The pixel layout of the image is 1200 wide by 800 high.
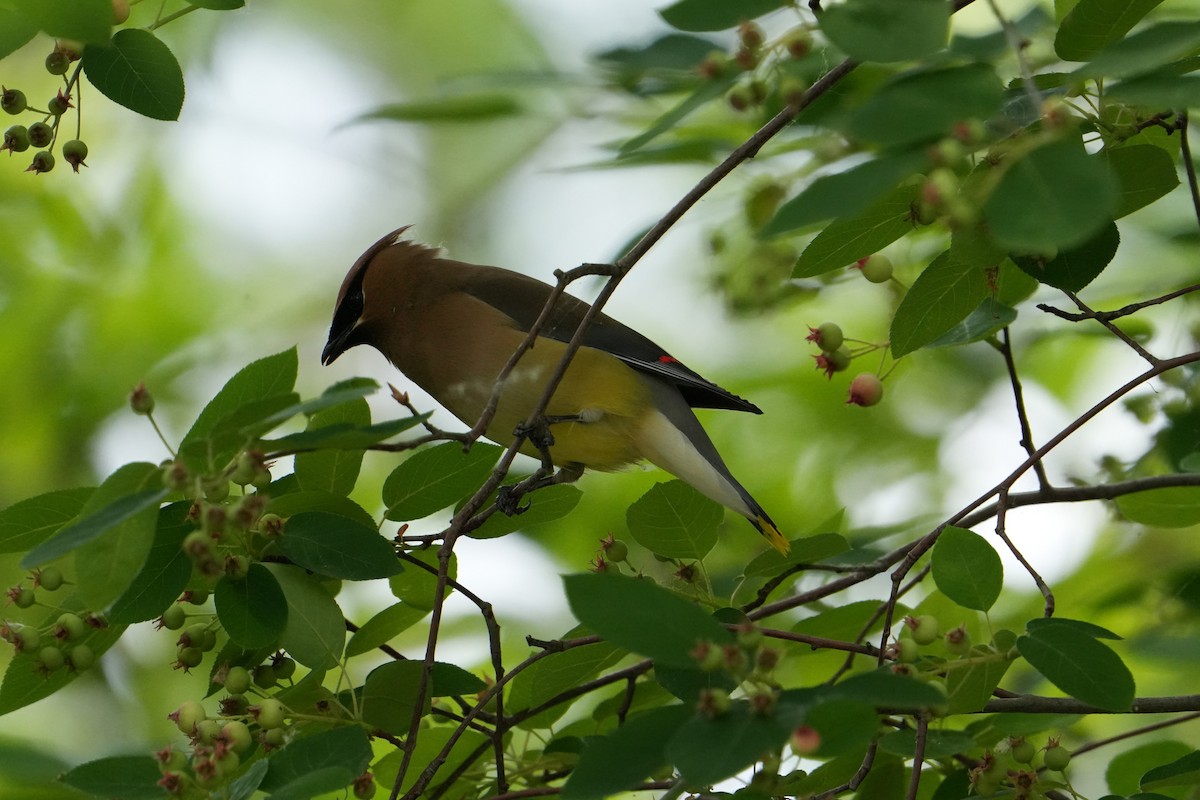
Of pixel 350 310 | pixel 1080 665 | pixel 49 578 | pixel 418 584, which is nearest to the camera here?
pixel 1080 665

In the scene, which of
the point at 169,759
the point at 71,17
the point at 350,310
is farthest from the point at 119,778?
the point at 350,310

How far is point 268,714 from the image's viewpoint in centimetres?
176

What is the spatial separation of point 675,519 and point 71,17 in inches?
41.3

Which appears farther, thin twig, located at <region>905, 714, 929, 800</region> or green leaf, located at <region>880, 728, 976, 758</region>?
green leaf, located at <region>880, 728, 976, 758</region>

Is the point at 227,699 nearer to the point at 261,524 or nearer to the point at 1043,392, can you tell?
the point at 261,524

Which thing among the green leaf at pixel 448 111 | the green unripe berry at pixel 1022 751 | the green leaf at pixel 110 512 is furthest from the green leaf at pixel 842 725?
the green leaf at pixel 448 111

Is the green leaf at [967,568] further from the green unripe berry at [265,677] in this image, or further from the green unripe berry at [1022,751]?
the green unripe berry at [265,677]

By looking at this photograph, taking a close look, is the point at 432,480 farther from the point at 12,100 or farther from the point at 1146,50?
the point at 1146,50

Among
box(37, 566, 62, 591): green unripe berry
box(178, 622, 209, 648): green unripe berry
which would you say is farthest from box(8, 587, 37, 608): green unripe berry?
box(178, 622, 209, 648): green unripe berry

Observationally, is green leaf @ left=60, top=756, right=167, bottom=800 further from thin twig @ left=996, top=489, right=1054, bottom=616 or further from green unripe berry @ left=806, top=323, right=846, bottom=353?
green unripe berry @ left=806, top=323, right=846, bottom=353

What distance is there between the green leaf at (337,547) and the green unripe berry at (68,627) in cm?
32

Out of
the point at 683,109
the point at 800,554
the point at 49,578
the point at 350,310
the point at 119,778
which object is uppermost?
the point at 350,310

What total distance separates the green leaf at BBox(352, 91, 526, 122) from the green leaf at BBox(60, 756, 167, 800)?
52.2 inches

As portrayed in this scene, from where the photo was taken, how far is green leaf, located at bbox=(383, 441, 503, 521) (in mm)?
1950
